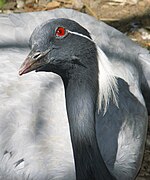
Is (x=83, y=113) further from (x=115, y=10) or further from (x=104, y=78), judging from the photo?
(x=115, y=10)

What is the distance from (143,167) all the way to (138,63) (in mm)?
667

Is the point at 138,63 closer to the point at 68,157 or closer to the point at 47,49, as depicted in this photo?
the point at 68,157

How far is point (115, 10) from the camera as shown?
4664mm

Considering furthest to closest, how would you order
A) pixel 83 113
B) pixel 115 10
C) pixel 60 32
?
1. pixel 115 10
2. pixel 83 113
3. pixel 60 32

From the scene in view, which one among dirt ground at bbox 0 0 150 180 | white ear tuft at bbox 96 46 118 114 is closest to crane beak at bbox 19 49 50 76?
white ear tuft at bbox 96 46 118 114

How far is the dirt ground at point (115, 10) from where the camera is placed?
4480 millimetres

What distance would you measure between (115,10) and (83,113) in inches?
89.1

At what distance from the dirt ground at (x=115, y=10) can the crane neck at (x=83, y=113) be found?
1914mm

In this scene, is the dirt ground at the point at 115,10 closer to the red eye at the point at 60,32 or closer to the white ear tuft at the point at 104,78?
the white ear tuft at the point at 104,78

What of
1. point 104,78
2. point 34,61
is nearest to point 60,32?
point 34,61

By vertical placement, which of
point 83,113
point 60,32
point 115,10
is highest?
point 60,32

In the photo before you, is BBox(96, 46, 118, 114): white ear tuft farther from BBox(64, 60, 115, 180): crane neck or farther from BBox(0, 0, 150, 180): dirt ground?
BBox(0, 0, 150, 180): dirt ground

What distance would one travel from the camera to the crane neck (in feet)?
8.24

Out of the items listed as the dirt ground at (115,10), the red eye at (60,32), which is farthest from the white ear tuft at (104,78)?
the dirt ground at (115,10)
